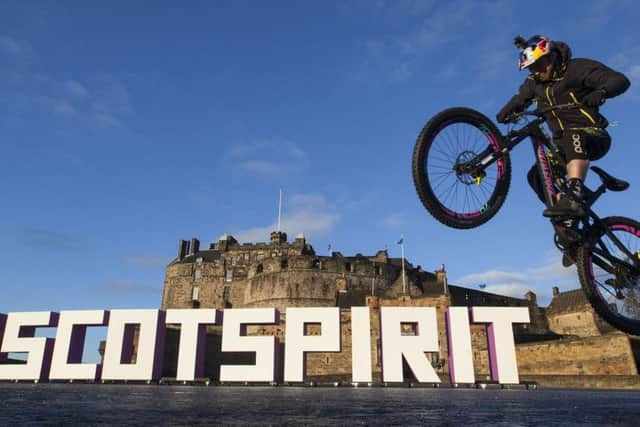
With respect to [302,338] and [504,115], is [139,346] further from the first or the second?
[504,115]

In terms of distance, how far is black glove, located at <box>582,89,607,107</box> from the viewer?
5125 millimetres

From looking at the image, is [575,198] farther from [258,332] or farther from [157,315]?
[258,332]

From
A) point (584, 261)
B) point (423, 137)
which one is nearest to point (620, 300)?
point (584, 261)

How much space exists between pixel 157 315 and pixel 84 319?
5.01 metres

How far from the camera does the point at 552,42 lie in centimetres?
561

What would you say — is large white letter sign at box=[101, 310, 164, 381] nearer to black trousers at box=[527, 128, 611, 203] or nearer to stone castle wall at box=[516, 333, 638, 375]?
black trousers at box=[527, 128, 611, 203]

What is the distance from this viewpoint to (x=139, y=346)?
2741 centimetres

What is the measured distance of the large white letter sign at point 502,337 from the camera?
25.5 metres

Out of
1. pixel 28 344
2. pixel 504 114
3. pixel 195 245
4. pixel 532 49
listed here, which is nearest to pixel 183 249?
pixel 195 245

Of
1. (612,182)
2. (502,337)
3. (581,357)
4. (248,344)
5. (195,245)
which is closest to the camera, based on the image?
(612,182)

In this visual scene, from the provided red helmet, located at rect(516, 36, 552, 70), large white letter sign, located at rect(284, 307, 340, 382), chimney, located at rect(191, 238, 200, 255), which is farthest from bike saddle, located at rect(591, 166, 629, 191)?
chimney, located at rect(191, 238, 200, 255)

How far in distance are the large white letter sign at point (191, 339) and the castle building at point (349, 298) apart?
19661 mm

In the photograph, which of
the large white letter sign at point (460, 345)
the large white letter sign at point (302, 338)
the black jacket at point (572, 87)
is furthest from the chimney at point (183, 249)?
the black jacket at point (572, 87)

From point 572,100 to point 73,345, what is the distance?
32044 mm
